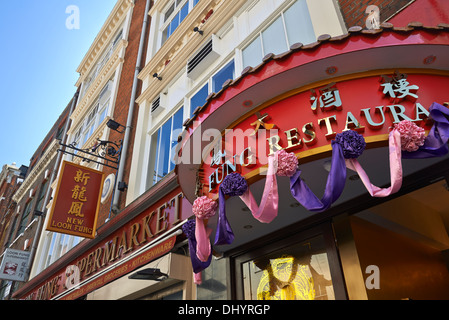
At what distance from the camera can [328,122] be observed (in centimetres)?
334

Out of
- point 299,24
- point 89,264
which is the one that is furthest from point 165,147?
point 299,24

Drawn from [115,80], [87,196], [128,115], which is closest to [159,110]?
[128,115]

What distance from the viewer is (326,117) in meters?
3.39

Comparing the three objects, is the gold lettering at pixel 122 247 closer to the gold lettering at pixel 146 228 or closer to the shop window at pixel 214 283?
the gold lettering at pixel 146 228

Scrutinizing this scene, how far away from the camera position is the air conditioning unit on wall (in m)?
8.03

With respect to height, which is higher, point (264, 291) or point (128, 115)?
point (128, 115)

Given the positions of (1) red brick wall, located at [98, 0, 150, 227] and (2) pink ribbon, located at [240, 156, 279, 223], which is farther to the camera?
(1) red brick wall, located at [98, 0, 150, 227]

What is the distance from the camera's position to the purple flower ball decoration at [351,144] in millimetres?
2979

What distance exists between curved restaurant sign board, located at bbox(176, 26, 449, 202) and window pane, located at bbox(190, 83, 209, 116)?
3819 mm

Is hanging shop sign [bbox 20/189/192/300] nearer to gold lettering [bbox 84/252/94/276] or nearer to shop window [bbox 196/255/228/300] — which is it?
gold lettering [bbox 84/252/94/276]

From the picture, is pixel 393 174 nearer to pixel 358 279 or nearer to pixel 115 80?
pixel 358 279

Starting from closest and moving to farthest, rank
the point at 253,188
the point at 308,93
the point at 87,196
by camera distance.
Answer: the point at 308,93
the point at 253,188
the point at 87,196

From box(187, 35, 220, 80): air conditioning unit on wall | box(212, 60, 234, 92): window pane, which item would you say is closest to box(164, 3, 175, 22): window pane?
box(187, 35, 220, 80): air conditioning unit on wall
